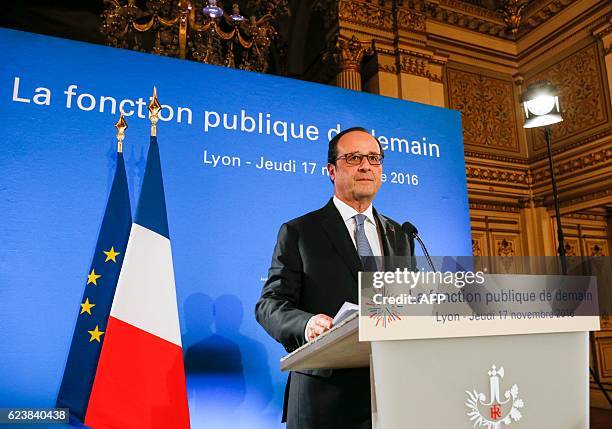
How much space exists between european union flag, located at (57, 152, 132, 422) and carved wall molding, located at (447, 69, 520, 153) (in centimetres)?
432

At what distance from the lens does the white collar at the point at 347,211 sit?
6.61 ft

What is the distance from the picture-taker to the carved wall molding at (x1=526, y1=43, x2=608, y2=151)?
18.0 feet

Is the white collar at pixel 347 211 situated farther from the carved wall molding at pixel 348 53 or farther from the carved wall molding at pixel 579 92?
the carved wall molding at pixel 579 92

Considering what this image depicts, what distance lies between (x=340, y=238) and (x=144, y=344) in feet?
4.63

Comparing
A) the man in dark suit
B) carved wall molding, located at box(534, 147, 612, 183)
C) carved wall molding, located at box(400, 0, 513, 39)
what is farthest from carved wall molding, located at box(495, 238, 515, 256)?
the man in dark suit

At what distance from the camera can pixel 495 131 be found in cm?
628

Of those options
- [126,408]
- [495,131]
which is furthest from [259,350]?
[495,131]

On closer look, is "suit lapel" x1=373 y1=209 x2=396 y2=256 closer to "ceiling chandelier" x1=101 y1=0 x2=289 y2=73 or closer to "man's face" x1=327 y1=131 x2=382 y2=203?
"man's face" x1=327 y1=131 x2=382 y2=203

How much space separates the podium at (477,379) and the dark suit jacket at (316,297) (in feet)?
1.72

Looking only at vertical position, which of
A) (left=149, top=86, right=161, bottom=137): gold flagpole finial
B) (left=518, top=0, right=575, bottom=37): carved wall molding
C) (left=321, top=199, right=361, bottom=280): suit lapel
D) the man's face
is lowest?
(left=321, top=199, right=361, bottom=280): suit lapel

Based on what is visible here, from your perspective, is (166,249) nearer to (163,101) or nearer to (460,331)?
(163,101)

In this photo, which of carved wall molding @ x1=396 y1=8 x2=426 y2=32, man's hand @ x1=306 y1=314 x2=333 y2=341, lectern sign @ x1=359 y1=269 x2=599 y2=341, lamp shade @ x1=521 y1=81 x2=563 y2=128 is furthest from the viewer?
carved wall molding @ x1=396 y1=8 x2=426 y2=32

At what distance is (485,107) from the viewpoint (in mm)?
6262

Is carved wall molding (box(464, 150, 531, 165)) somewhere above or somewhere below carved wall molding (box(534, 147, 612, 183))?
above
